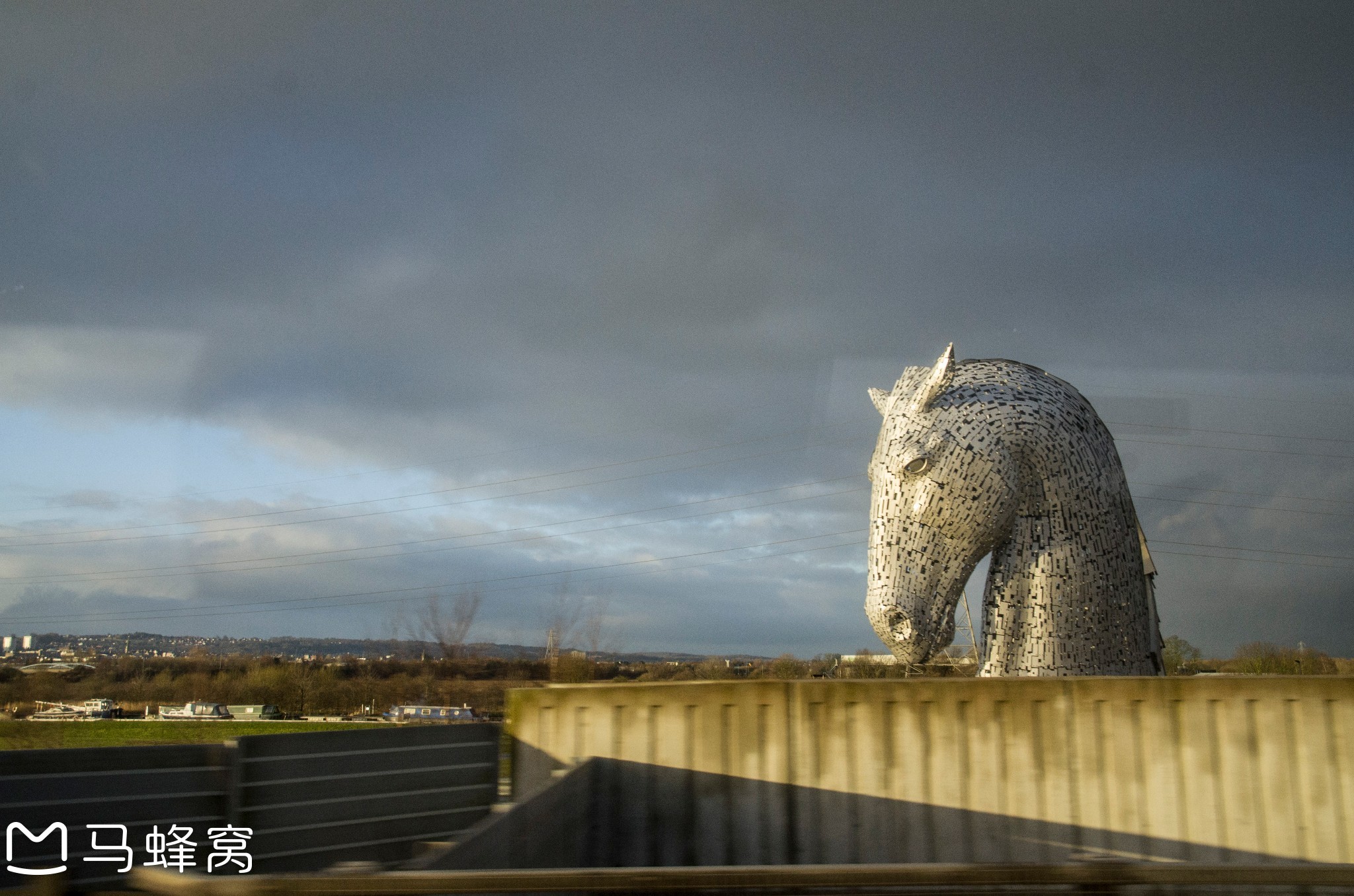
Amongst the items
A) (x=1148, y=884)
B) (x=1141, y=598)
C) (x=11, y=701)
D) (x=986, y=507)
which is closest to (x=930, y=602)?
(x=986, y=507)

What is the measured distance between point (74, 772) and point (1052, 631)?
6.28 meters

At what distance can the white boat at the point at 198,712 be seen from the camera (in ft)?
56.9

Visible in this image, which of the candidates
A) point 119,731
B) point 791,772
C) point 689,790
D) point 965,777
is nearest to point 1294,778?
point 965,777

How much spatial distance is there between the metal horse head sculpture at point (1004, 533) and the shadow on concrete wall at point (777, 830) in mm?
1845

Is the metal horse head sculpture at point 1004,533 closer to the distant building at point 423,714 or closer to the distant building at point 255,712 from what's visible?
the distant building at point 255,712

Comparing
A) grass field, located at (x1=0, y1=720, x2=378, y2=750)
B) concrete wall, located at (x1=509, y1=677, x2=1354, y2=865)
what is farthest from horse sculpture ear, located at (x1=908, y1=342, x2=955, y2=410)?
grass field, located at (x1=0, y1=720, x2=378, y2=750)

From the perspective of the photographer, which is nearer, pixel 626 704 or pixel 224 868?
pixel 224 868

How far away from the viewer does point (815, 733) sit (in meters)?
5.91

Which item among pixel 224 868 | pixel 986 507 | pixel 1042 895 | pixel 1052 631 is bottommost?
pixel 224 868

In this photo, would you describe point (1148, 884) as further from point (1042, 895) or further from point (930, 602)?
point (930, 602)

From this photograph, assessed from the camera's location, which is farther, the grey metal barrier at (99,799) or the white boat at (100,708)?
the white boat at (100,708)

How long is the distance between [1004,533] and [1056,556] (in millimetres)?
424
